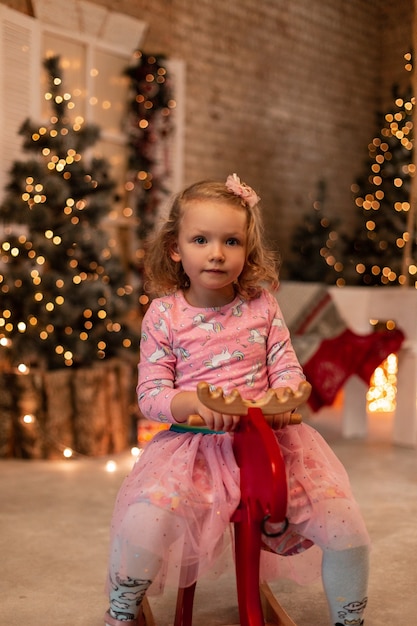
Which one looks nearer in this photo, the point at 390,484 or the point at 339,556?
the point at 339,556

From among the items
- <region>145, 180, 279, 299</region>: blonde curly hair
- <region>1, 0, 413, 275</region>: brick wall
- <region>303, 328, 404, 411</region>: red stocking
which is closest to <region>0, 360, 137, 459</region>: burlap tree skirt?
<region>303, 328, 404, 411</region>: red stocking

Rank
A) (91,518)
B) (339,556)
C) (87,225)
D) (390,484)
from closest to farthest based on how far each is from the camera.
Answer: (339,556) → (91,518) → (390,484) → (87,225)

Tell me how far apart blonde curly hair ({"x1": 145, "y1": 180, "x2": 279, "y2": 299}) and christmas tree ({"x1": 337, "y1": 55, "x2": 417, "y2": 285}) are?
3.80 meters

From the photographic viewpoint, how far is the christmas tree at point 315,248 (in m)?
5.44

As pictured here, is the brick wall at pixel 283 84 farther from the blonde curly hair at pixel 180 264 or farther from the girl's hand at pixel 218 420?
the girl's hand at pixel 218 420

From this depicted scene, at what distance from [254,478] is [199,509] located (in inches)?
5.1

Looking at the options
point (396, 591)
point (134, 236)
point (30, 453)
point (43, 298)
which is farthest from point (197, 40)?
point (396, 591)

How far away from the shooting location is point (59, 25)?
4.21 metres

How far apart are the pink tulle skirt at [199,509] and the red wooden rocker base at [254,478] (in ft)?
0.13

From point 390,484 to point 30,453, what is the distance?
1656 mm

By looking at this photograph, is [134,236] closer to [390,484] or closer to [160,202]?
[160,202]

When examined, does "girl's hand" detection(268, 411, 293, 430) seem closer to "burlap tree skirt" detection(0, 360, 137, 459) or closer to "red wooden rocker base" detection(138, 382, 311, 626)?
"red wooden rocker base" detection(138, 382, 311, 626)

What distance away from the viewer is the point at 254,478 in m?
1.38

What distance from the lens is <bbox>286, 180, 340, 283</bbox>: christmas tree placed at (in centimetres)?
544
